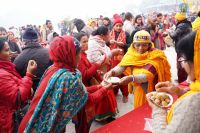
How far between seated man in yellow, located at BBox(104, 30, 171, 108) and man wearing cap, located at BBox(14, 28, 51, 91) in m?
0.76

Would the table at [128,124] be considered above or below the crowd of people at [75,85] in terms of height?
below

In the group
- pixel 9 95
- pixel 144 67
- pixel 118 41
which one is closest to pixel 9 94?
pixel 9 95

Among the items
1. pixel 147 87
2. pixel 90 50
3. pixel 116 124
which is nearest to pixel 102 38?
pixel 90 50

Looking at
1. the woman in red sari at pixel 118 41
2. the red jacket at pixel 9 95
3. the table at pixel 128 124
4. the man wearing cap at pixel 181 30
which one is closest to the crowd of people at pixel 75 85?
the red jacket at pixel 9 95

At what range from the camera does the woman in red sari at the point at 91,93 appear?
2193 millimetres

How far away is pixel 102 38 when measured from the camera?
386 centimetres

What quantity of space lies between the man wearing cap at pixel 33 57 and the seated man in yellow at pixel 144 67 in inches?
29.9

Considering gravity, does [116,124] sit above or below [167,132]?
below

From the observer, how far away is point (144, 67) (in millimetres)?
2510

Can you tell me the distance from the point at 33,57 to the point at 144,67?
124 centimetres

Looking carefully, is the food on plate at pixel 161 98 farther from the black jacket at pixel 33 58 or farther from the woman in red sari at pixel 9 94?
the black jacket at pixel 33 58

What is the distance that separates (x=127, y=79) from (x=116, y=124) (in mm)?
661

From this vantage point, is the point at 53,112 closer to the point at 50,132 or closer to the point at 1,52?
the point at 50,132

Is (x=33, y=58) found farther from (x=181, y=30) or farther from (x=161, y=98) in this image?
(x=181, y=30)
